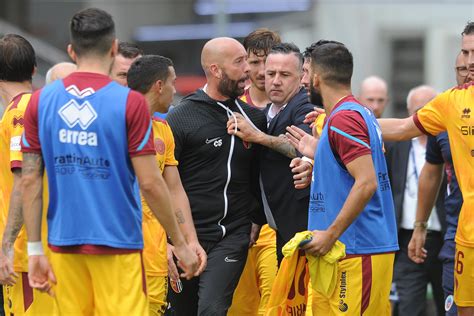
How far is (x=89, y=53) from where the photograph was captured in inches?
245

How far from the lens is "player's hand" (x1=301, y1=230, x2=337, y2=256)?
697cm

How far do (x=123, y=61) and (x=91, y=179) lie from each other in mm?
3538

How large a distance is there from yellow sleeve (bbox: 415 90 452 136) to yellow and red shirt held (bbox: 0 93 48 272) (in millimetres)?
2783

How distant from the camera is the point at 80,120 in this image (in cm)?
611

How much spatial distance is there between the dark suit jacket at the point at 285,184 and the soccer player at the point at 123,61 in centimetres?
157

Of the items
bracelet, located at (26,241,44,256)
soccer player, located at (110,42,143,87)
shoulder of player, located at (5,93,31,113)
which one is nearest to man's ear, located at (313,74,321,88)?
shoulder of player, located at (5,93,31,113)

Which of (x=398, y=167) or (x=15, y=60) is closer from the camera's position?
(x=15, y=60)

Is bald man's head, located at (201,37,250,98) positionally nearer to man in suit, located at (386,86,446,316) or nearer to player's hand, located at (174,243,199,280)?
player's hand, located at (174,243,199,280)

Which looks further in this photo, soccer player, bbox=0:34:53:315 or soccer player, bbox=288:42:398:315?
soccer player, bbox=0:34:53:315

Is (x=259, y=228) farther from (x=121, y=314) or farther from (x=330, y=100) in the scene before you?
(x=121, y=314)

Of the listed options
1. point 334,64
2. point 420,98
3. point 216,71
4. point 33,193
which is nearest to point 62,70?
point 216,71

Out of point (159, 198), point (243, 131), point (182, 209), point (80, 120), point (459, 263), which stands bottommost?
point (459, 263)

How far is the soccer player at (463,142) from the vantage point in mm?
7594

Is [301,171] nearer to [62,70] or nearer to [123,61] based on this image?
[123,61]
